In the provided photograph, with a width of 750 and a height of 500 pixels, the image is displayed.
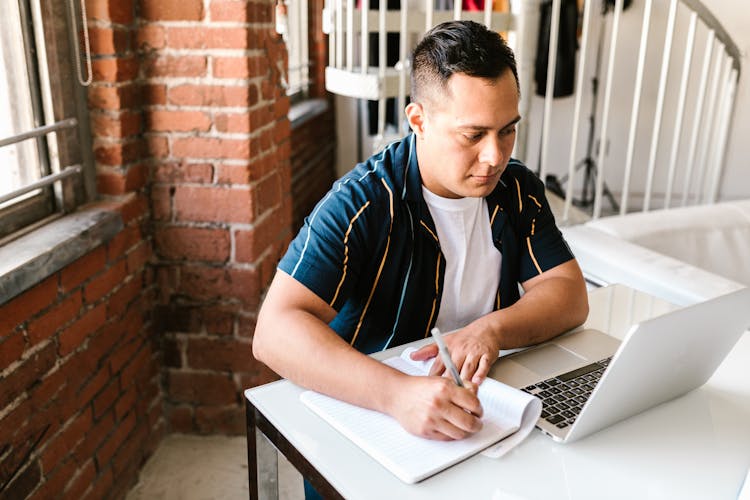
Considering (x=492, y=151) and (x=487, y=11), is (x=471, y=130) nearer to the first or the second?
(x=492, y=151)

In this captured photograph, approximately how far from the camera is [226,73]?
1.92m

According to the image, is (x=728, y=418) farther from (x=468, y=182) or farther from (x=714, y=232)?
(x=714, y=232)

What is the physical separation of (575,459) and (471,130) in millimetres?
569

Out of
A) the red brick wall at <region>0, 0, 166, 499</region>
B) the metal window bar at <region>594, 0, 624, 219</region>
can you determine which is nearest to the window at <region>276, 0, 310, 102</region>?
the metal window bar at <region>594, 0, 624, 219</region>

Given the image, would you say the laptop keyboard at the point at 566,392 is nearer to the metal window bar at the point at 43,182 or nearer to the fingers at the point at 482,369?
the fingers at the point at 482,369

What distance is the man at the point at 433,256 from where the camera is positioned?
115cm

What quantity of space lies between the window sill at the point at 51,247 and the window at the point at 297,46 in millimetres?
2312

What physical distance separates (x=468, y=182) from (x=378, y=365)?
1.31 ft

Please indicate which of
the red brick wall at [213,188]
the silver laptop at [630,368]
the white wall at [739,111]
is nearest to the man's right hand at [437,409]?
the silver laptop at [630,368]

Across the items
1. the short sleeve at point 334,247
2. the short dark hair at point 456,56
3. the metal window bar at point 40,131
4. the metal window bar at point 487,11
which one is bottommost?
the short sleeve at point 334,247

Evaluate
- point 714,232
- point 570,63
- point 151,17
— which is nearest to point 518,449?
point 151,17

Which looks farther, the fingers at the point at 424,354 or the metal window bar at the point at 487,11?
the metal window bar at the point at 487,11

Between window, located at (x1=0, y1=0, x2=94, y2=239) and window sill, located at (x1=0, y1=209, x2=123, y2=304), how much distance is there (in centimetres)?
6

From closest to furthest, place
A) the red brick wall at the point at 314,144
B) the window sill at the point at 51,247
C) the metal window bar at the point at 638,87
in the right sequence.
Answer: the window sill at the point at 51,247
the metal window bar at the point at 638,87
the red brick wall at the point at 314,144
